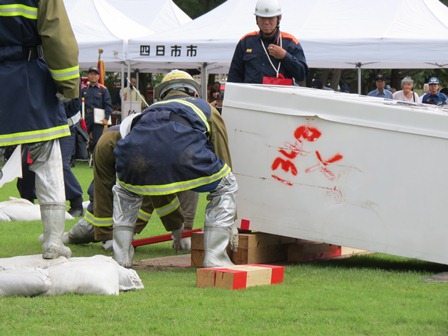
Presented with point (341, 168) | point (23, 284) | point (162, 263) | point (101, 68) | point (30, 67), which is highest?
point (30, 67)

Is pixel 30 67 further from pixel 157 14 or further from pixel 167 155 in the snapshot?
pixel 157 14

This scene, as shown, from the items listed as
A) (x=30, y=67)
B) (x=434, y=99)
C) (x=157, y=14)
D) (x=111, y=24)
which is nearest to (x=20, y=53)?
(x=30, y=67)

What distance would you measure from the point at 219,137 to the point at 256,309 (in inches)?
79.0

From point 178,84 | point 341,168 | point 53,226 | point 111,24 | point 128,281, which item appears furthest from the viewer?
point 111,24

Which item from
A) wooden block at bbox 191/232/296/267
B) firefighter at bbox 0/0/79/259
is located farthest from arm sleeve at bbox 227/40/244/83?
firefighter at bbox 0/0/79/259

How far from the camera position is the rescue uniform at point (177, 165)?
21.8ft

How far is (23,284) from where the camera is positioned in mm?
5633

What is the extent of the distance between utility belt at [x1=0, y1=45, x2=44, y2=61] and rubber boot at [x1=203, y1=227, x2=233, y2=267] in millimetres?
1631

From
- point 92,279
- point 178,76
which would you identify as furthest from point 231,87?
point 92,279

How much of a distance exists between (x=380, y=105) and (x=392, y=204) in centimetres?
67

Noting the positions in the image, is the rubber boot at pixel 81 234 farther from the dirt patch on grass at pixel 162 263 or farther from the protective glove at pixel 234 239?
the protective glove at pixel 234 239

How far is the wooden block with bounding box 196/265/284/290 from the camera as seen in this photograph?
6.04 meters

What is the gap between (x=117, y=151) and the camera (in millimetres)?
6805

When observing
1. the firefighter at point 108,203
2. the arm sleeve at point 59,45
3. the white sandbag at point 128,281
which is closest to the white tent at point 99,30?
the firefighter at point 108,203
